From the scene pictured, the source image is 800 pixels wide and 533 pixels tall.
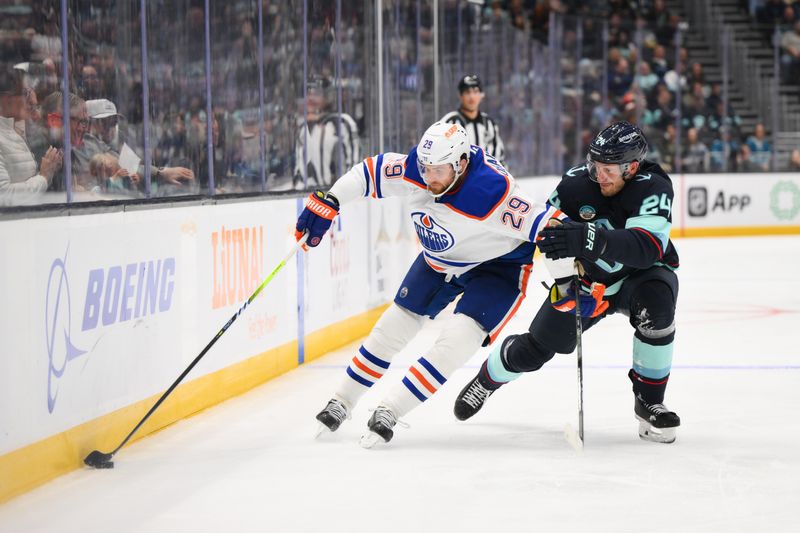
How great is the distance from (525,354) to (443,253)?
0.46 metres

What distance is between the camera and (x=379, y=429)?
4215 millimetres

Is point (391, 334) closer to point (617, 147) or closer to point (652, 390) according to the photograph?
point (652, 390)

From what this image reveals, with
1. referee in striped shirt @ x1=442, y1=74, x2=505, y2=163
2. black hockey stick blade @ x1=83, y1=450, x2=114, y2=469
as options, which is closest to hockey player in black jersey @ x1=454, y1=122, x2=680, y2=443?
black hockey stick blade @ x1=83, y1=450, x2=114, y2=469

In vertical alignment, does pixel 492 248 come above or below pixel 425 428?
above

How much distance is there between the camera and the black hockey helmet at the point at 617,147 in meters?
4.07

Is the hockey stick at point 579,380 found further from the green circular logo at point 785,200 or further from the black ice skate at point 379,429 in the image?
the green circular logo at point 785,200

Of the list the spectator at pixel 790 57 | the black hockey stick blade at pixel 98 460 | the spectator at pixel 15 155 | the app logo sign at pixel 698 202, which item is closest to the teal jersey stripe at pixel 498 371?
the black hockey stick blade at pixel 98 460

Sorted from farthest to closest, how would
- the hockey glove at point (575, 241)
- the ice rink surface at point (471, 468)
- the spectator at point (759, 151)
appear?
the spectator at point (759, 151), the hockey glove at point (575, 241), the ice rink surface at point (471, 468)

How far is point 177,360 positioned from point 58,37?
1.35 meters

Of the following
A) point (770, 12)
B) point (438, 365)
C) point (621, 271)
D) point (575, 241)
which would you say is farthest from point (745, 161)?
point (575, 241)

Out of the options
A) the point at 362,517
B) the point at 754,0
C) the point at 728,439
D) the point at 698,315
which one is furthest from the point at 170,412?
the point at 754,0

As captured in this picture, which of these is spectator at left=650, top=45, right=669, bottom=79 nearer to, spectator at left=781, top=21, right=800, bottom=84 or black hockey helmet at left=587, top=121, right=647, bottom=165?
spectator at left=781, top=21, right=800, bottom=84

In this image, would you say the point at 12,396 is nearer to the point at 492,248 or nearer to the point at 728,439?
the point at 492,248

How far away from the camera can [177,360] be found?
Answer: 477 cm
